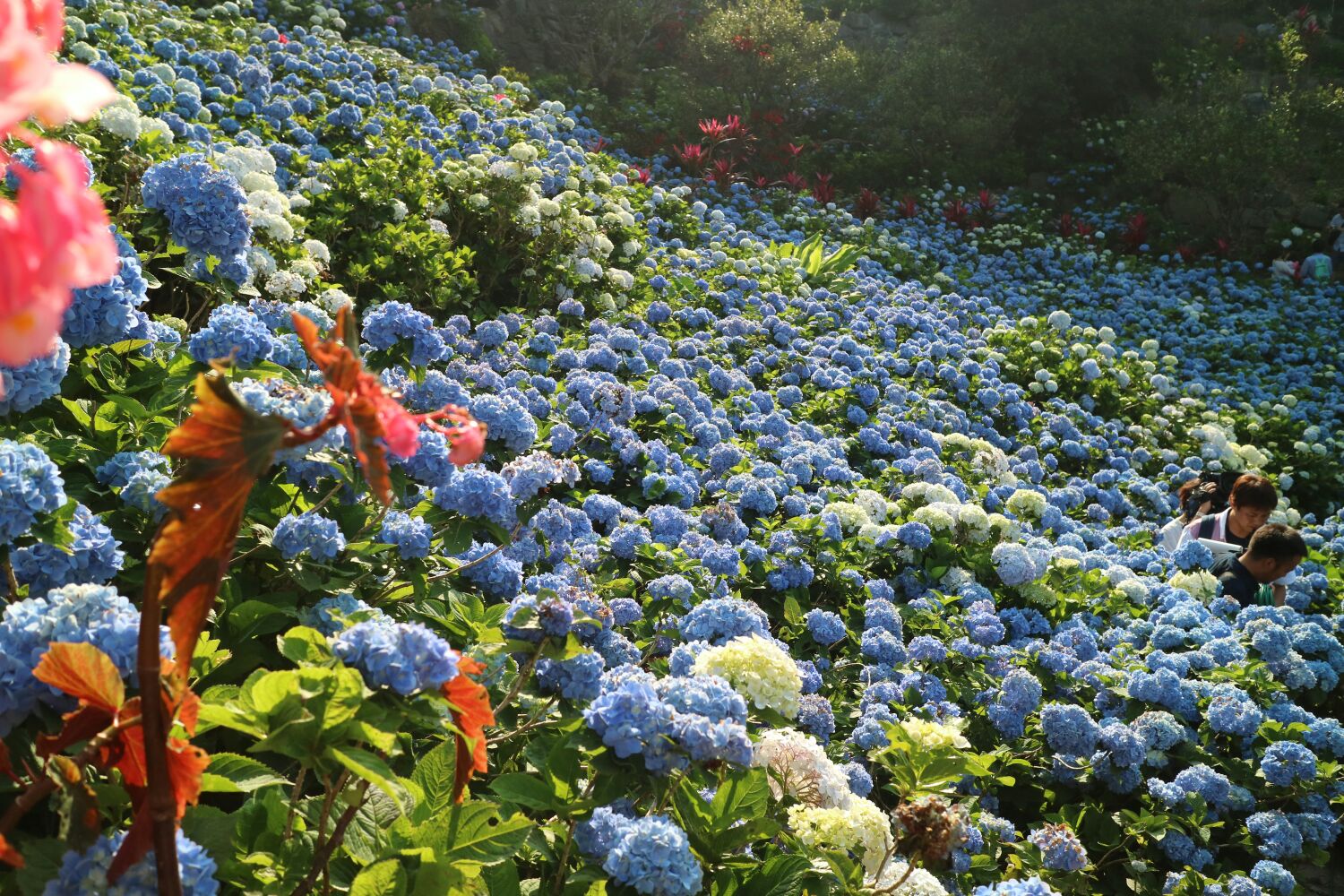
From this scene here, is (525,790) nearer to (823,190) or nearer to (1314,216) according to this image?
(823,190)

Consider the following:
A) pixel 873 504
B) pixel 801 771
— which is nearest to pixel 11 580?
pixel 801 771

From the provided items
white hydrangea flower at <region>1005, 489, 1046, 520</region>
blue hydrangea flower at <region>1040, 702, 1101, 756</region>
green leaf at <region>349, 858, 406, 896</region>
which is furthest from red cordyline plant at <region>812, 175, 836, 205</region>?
green leaf at <region>349, 858, 406, 896</region>

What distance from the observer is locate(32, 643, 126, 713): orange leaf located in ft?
3.11

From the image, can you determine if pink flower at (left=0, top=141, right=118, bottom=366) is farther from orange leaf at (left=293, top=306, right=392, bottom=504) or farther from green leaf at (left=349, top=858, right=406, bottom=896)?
green leaf at (left=349, top=858, right=406, bottom=896)

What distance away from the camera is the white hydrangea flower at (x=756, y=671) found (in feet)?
6.84

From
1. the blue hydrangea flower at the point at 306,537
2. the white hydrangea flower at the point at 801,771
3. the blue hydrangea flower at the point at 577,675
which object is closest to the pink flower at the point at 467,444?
the blue hydrangea flower at the point at 577,675

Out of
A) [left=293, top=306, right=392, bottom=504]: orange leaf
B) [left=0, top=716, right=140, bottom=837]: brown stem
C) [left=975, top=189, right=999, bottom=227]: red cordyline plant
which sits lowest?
[left=0, top=716, right=140, bottom=837]: brown stem

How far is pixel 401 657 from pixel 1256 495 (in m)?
5.77

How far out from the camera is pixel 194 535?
74 centimetres

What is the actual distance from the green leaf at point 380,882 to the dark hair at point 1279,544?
514cm

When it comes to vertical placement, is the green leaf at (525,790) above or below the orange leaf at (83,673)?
below

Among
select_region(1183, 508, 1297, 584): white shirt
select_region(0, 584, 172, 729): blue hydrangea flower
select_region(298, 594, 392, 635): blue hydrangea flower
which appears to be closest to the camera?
select_region(0, 584, 172, 729): blue hydrangea flower

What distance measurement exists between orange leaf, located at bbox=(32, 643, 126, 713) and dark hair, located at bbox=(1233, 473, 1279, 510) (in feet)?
19.9

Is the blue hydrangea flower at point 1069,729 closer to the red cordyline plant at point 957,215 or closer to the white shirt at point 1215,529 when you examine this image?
the white shirt at point 1215,529
